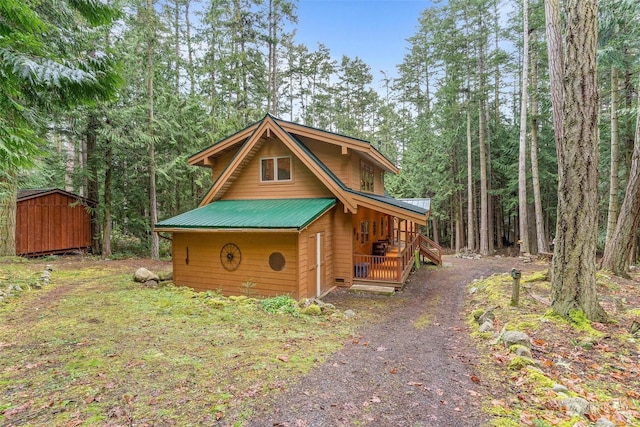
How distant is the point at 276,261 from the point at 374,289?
3.83 metres

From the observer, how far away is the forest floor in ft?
11.1

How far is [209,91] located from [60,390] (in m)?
19.6

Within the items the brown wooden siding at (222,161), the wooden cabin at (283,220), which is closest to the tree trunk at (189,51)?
the brown wooden siding at (222,161)

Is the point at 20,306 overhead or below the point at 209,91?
below

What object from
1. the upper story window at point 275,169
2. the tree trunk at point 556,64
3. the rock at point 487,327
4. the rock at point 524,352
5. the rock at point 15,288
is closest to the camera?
the rock at point 524,352

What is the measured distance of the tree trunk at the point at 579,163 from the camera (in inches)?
220

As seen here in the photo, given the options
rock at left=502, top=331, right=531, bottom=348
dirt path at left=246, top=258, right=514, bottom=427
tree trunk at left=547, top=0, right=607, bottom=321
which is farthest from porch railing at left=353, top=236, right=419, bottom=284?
rock at left=502, top=331, right=531, bottom=348

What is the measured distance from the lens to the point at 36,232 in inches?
623

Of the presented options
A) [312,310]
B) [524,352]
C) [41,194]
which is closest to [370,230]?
[312,310]

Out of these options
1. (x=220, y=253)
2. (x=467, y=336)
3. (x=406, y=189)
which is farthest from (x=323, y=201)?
(x=406, y=189)

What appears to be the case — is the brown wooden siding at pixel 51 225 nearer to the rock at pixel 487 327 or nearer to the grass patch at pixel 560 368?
the rock at pixel 487 327

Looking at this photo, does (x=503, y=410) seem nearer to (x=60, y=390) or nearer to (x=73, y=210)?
(x=60, y=390)

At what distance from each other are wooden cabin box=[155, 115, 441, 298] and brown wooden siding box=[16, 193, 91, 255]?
31.0 ft

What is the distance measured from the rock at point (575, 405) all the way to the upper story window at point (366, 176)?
35.2ft
